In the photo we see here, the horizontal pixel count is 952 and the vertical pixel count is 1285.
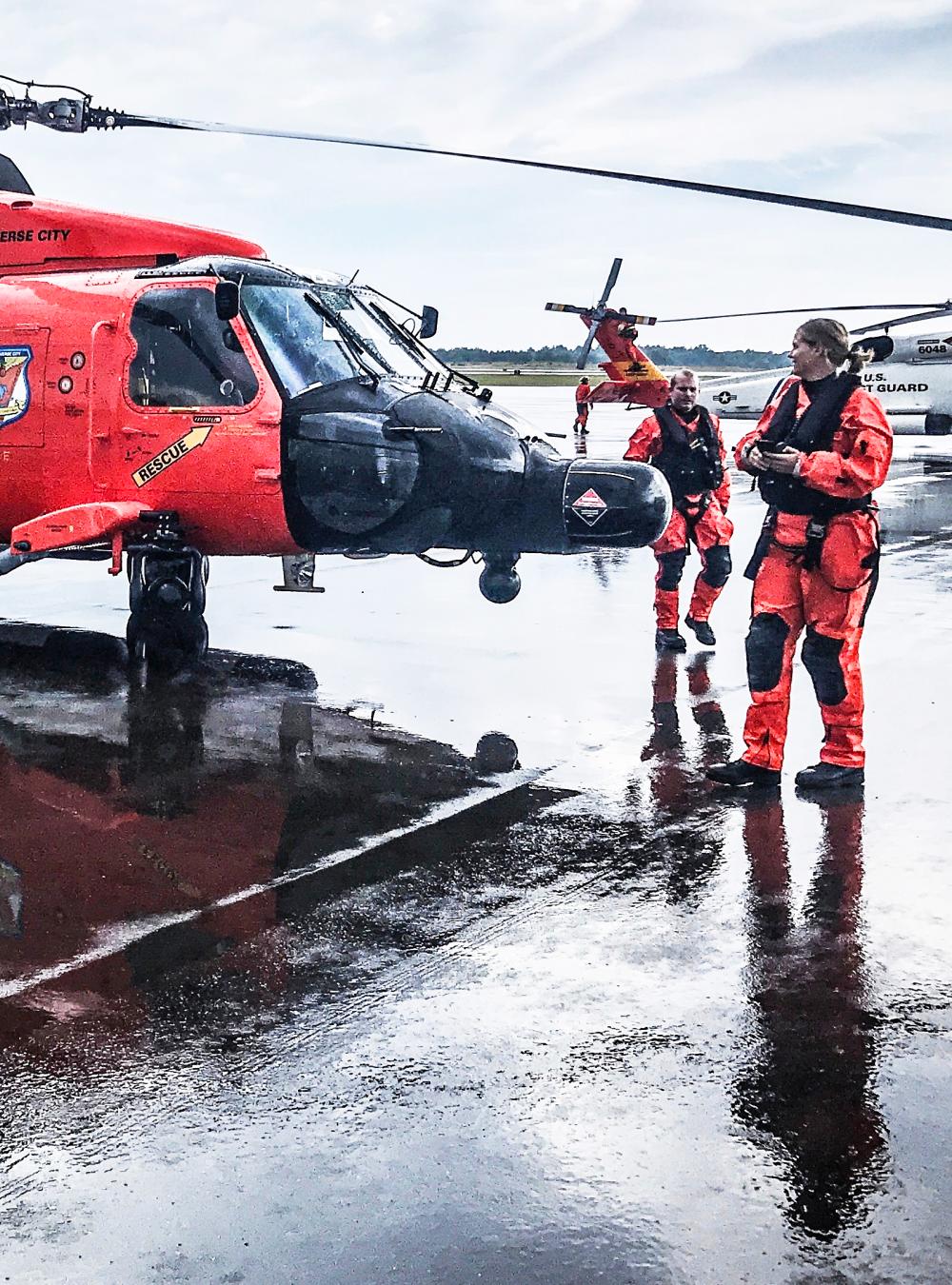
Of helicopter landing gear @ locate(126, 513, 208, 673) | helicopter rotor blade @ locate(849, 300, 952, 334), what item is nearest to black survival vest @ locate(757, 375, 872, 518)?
helicopter landing gear @ locate(126, 513, 208, 673)

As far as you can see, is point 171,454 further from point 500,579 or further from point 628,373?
point 628,373

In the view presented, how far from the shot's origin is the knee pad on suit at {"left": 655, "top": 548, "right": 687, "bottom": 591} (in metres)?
9.45

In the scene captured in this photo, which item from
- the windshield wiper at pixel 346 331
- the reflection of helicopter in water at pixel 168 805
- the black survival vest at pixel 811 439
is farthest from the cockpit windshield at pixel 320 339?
the black survival vest at pixel 811 439

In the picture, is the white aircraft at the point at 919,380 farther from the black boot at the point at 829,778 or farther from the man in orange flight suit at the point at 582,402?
the black boot at the point at 829,778

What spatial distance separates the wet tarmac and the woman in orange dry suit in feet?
1.11

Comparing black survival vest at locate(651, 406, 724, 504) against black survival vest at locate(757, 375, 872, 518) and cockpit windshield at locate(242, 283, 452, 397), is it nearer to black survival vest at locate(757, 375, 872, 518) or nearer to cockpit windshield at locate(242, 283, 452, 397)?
cockpit windshield at locate(242, 283, 452, 397)

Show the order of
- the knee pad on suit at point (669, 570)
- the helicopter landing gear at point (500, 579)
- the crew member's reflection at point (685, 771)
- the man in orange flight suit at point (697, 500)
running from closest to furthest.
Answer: the crew member's reflection at point (685, 771) < the helicopter landing gear at point (500, 579) < the knee pad on suit at point (669, 570) < the man in orange flight suit at point (697, 500)

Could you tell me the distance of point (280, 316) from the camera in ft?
28.3

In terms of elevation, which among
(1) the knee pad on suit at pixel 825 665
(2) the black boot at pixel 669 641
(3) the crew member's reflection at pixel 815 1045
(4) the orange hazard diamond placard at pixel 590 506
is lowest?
(3) the crew member's reflection at pixel 815 1045

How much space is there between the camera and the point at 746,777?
255 inches

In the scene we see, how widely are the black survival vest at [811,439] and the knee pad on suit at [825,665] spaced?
22.2 inches

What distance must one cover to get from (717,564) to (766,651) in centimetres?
329

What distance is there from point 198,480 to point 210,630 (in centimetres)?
189

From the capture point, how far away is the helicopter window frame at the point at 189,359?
852 centimetres
